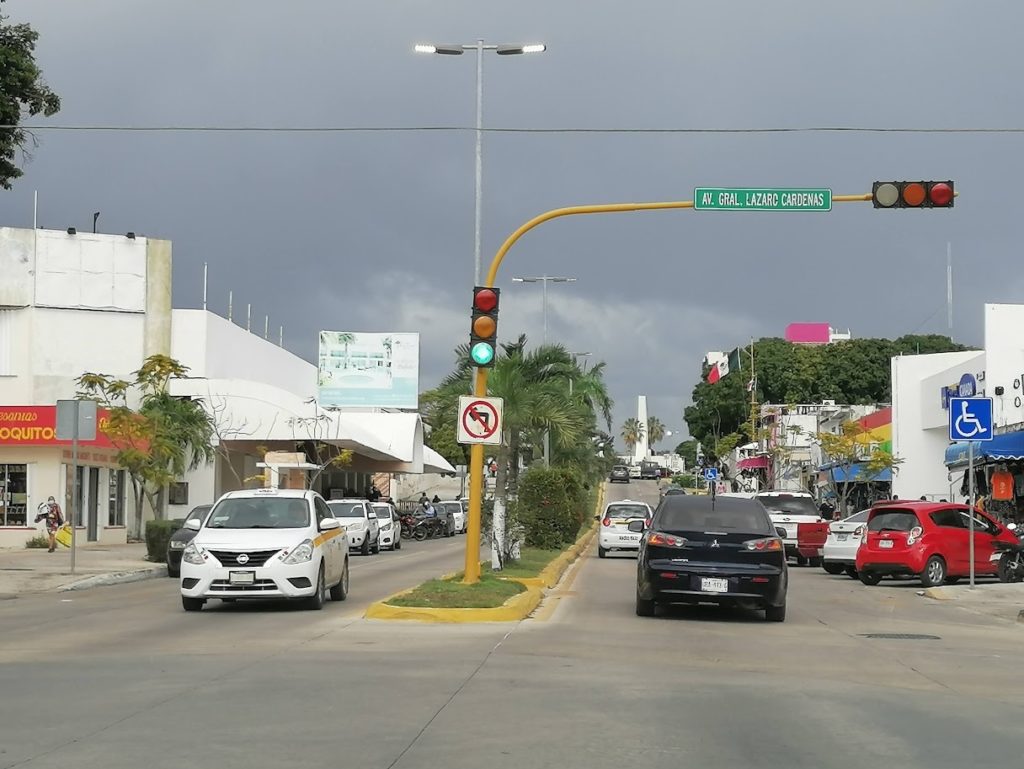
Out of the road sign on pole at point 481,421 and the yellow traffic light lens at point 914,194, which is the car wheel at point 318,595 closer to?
the road sign on pole at point 481,421

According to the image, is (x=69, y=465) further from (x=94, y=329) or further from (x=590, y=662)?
(x=590, y=662)

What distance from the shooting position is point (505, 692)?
1092 cm

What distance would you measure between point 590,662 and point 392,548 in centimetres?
3428

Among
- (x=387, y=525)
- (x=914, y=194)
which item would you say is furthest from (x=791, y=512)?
(x=914, y=194)

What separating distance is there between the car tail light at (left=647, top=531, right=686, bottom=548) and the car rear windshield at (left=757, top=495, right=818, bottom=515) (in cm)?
1804

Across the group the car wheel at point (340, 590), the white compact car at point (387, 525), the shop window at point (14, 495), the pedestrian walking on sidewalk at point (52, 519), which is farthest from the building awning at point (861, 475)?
the car wheel at point (340, 590)

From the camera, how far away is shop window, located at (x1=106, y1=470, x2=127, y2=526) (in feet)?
158

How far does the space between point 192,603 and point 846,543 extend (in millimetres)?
15956

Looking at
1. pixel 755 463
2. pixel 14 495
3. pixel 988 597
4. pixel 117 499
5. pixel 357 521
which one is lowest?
pixel 988 597

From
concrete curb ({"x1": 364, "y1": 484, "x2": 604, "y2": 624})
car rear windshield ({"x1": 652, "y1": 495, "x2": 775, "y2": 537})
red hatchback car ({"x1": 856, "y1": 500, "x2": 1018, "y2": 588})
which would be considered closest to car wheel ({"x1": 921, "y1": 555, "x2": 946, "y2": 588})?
red hatchback car ({"x1": 856, "y1": 500, "x2": 1018, "y2": 588})

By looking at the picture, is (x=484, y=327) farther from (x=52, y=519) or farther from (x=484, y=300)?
(x=52, y=519)

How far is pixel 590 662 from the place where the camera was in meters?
13.1

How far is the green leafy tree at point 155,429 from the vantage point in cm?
3953

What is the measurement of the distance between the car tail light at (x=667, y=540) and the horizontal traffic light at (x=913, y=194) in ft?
17.4
